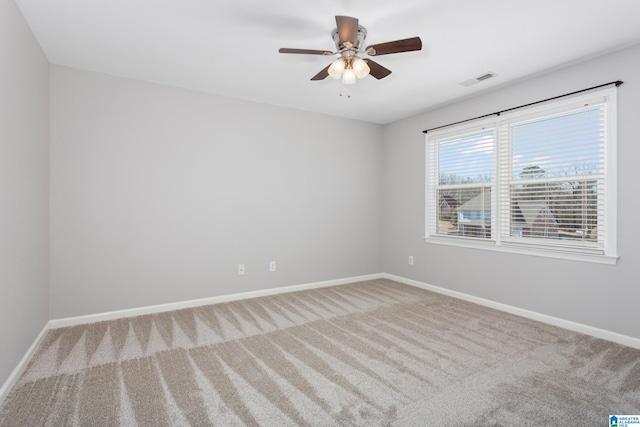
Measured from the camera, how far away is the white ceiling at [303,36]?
2176 mm

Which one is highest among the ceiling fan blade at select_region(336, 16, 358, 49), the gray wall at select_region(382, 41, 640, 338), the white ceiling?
the white ceiling

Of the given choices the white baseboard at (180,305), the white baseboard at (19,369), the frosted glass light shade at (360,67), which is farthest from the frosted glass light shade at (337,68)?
the white baseboard at (19,369)

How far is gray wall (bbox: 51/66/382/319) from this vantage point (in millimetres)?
3082

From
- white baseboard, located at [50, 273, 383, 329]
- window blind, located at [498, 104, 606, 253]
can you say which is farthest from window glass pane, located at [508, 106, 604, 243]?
white baseboard, located at [50, 273, 383, 329]

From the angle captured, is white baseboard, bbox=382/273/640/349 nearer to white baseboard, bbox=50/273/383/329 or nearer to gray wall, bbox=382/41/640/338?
gray wall, bbox=382/41/640/338

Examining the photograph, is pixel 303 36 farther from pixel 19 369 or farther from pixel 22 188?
pixel 19 369

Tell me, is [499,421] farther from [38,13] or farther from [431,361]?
[38,13]

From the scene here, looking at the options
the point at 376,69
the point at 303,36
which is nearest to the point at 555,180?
the point at 376,69

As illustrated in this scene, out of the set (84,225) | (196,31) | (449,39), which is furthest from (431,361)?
(84,225)

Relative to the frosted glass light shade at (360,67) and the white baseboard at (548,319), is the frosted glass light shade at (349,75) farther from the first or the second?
the white baseboard at (548,319)

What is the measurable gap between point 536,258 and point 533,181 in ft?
2.67

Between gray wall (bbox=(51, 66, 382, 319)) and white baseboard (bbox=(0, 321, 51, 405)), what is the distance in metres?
0.46

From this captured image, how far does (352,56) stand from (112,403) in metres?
2.79

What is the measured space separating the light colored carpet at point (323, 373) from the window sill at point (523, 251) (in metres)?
0.70
